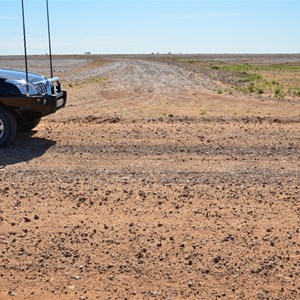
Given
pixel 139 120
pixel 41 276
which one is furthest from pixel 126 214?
pixel 139 120

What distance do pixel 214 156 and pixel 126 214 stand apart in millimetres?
3074

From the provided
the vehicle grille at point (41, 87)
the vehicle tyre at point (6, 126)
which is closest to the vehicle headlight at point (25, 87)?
the vehicle grille at point (41, 87)

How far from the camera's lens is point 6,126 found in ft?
29.8

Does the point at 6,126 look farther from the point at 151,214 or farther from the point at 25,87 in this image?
the point at 151,214

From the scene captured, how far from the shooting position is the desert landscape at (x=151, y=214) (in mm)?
4309

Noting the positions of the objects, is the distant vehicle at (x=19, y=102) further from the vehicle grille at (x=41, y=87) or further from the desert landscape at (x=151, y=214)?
the desert landscape at (x=151, y=214)

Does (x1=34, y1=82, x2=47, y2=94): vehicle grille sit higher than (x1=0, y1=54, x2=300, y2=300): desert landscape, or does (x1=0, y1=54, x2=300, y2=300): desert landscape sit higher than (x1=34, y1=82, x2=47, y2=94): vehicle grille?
(x1=34, y1=82, x2=47, y2=94): vehicle grille

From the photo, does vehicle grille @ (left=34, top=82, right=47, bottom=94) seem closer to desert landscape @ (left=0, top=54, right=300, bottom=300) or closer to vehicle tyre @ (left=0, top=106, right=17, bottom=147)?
vehicle tyre @ (left=0, top=106, right=17, bottom=147)

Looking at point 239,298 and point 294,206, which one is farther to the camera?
point 294,206

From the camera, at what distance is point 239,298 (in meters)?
4.05

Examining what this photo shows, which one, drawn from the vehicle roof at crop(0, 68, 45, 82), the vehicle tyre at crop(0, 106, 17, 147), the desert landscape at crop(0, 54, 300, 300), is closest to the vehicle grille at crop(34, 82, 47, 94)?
the vehicle roof at crop(0, 68, 45, 82)

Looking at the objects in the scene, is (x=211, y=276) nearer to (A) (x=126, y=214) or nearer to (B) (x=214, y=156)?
(A) (x=126, y=214)

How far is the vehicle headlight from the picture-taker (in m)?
9.09

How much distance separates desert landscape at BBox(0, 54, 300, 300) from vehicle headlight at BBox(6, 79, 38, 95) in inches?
38.6
